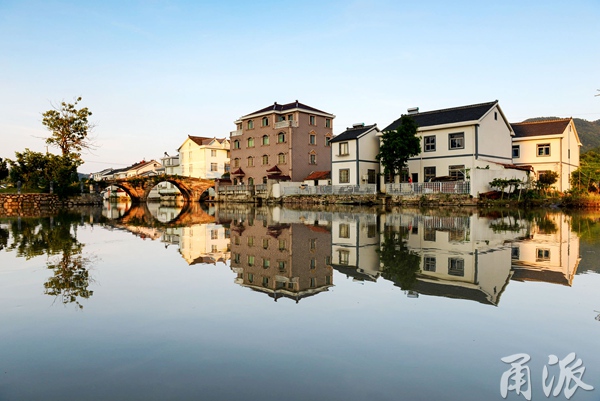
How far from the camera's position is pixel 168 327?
422cm

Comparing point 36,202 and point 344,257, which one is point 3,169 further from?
point 344,257

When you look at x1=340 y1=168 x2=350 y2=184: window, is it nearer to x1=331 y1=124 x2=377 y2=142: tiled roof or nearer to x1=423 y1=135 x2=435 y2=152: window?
x1=331 y1=124 x2=377 y2=142: tiled roof

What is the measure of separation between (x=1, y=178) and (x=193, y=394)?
1984 inches

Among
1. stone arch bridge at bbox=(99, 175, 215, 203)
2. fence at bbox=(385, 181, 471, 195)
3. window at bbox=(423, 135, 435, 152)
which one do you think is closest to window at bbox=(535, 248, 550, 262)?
fence at bbox=(385, 181, 471, 195)

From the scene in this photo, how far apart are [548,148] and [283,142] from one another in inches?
1028

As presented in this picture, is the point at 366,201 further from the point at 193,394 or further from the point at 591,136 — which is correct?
the point at 591,136

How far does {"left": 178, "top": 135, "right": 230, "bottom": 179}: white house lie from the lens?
65250 mm

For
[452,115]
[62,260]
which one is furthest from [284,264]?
[452,115]

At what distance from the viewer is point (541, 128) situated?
36406 millimetres

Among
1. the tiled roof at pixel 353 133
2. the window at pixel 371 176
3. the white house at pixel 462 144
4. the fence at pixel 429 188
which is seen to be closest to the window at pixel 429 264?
the fence at pixel 429 188

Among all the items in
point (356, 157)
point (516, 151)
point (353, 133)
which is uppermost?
point (353, 133)

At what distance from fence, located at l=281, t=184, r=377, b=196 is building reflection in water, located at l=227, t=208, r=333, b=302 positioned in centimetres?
2317

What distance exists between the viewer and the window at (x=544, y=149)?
34991 mm

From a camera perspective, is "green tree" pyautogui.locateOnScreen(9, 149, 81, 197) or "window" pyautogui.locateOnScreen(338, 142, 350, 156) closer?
"window" pyautogui.locateOnScreen(338, 142, 350, 156)
